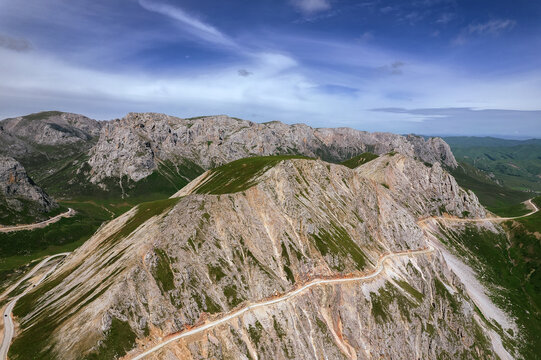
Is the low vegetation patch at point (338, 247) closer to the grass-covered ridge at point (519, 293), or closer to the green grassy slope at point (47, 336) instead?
the green grassy slope at point (47, 336)

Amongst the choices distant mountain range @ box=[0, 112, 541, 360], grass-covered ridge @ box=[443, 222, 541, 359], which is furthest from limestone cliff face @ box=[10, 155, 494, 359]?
grass-covered ridge @ box=[443, 222, 541, 359]

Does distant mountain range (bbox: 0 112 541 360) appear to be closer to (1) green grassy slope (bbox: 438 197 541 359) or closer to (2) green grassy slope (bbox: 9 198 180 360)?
(2) green grassy slope (bbox: 9 198 180 360)

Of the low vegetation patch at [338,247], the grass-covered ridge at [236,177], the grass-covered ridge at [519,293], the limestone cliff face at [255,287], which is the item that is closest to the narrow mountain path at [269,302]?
the limestone cliff face at [255,287]

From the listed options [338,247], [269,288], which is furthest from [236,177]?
[269,288]

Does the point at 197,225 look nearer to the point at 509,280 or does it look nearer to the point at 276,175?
the point at 276,175

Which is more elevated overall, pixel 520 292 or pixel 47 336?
pixel 47 336

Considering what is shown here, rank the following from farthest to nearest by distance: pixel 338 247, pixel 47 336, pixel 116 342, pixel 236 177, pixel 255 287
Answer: pixel 236 177 → pixel 338 247 → pixel 255 287 → pixel 47 336 → pixel 116 342

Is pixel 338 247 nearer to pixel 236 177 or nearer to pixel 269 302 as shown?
pixel 269 302

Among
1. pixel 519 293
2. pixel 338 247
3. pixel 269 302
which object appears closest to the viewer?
pixel 269 302
